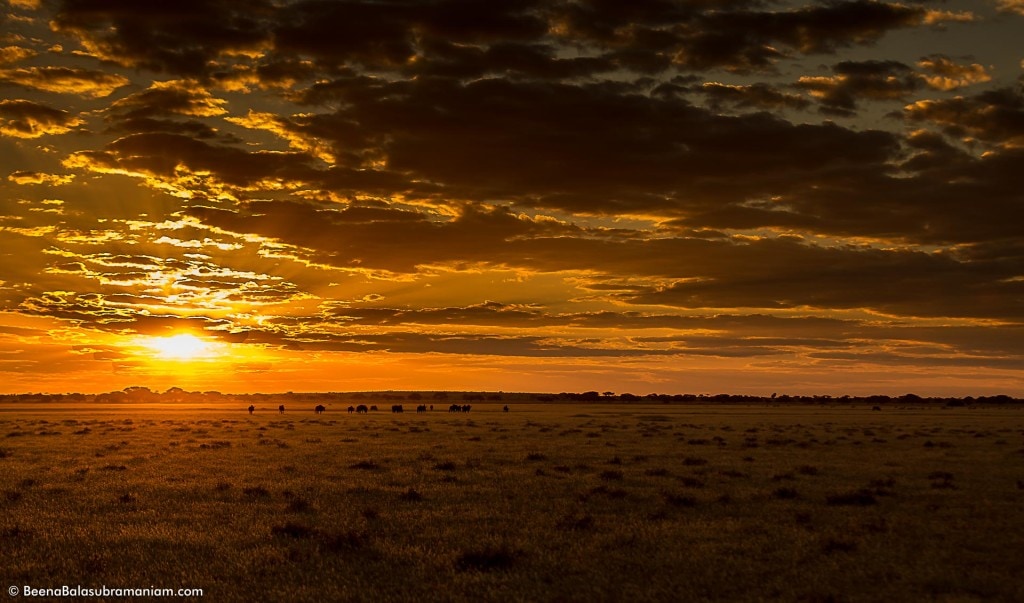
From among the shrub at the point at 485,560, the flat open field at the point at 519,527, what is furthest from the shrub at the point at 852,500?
the shrub at the point at 485,560

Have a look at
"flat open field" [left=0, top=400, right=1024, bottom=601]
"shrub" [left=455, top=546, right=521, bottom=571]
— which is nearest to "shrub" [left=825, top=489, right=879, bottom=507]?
"flat open field" [left=0, top=400, right=1024, bottom=601]

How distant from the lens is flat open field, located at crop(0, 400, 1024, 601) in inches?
517

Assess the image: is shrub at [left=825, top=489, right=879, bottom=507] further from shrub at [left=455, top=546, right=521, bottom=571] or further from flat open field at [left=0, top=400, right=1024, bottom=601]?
shrub at [left=455, top=546, right=521, bottom=571]

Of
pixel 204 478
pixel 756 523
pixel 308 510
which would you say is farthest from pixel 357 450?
pixel 756 523

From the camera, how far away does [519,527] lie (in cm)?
1784

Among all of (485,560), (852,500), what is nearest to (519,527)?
(485,560)

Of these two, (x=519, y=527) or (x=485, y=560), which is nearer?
(x=485, y=560)

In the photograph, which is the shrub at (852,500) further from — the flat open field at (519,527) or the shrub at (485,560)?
the shrub at (485,560)

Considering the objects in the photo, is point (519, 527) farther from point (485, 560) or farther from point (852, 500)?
point (852, 500)

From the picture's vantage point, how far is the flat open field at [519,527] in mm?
13133

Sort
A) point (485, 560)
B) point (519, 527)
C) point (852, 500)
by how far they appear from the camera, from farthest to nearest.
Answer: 1. point (852, 500)
2. point (519, 527)
3. point (485, 560)

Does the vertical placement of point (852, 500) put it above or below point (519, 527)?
above

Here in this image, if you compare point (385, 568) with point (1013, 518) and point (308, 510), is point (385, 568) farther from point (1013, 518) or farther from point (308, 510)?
point (1013, 518)

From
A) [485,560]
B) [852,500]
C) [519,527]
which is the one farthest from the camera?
[852,500]
